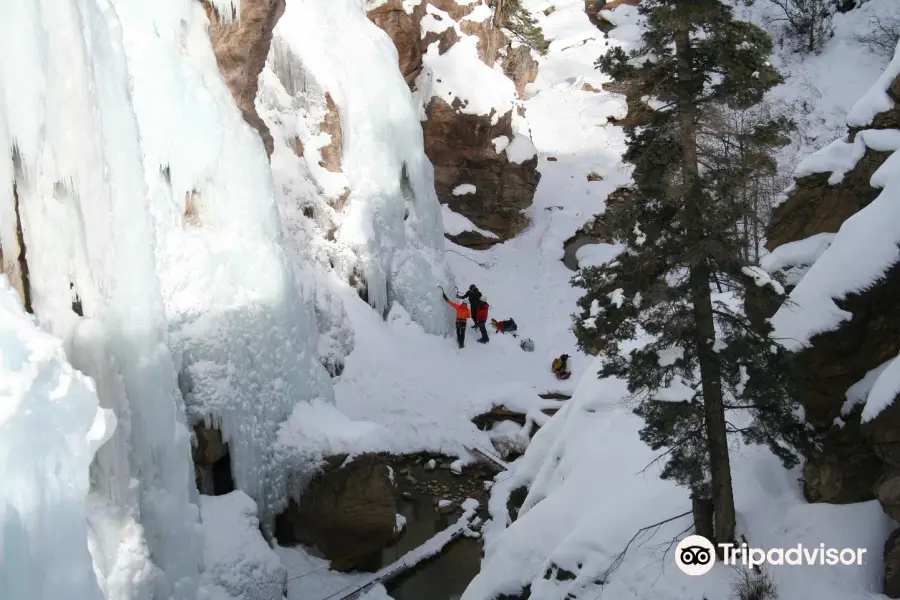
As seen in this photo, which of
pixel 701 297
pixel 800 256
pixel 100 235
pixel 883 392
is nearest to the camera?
pixel 100 235

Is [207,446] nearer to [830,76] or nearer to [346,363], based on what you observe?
[346,363]

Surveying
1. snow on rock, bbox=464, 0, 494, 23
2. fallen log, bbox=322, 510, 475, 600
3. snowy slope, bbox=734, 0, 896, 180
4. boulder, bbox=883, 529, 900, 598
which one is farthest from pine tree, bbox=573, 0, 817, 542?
snow on rock, bbox=464, 0, 494, 23

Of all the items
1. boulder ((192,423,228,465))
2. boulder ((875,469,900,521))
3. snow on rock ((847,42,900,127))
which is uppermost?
snow on rock ((847,42,900,127))

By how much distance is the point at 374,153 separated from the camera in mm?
16016

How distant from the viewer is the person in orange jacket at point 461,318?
16.7 m

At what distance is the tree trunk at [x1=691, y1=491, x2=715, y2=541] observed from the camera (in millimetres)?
7367

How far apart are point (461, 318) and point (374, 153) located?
4.07m

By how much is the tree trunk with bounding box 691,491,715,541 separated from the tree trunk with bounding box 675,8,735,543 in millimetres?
Answer: 143

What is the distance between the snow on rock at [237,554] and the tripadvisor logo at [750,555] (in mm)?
4722

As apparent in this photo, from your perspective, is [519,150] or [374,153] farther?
[519,150]

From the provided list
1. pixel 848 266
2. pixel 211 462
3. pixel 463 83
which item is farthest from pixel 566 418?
pixel 463 83

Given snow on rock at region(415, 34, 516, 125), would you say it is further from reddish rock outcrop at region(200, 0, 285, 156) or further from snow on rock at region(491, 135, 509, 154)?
reddish rock outcrop at region(200, 0, 285, 156)

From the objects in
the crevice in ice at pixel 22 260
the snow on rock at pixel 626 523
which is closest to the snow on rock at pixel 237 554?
the snow on rock at pixel 626 523

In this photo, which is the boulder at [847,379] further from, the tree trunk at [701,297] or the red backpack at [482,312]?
the red backpack at [482,312]
